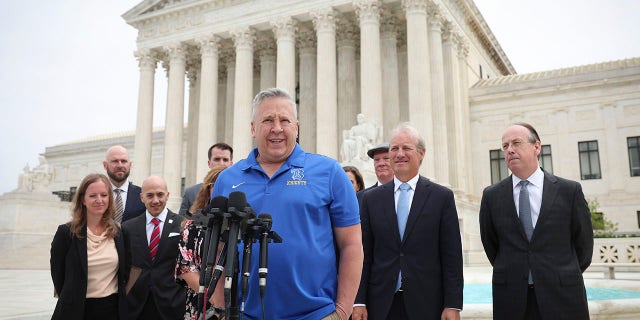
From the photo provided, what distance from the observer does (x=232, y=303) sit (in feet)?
8.30

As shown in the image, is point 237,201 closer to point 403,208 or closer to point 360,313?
point 360,313

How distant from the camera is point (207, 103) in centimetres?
3472

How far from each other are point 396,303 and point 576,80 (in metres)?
34.8

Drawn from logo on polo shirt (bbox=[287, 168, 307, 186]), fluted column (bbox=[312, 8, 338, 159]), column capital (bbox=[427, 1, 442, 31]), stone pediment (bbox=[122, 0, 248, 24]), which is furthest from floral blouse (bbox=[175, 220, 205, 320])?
stone pediment (bbox=[122, 0, 248, 24])

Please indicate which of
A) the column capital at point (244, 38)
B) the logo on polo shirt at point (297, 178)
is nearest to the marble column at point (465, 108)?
the column capital at point (244, 38)

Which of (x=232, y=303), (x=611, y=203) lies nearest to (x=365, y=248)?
(x=232, y=303)

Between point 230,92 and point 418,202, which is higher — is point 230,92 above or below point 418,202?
above

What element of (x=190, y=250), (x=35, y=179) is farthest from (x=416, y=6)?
(x=190, y=250)

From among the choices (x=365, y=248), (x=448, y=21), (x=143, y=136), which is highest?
(x=448, y=21)

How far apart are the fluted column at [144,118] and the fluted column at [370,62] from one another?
17.5m

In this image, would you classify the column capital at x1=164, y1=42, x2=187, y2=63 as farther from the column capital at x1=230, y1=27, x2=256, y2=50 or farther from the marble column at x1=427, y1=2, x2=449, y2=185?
the marble column at x1=427, y1=2, x2=449, y2=185

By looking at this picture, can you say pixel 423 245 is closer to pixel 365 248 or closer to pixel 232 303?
pixel 365 248

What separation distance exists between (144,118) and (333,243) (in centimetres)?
3694

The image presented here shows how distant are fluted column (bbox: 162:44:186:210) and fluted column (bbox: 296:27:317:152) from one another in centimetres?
876
